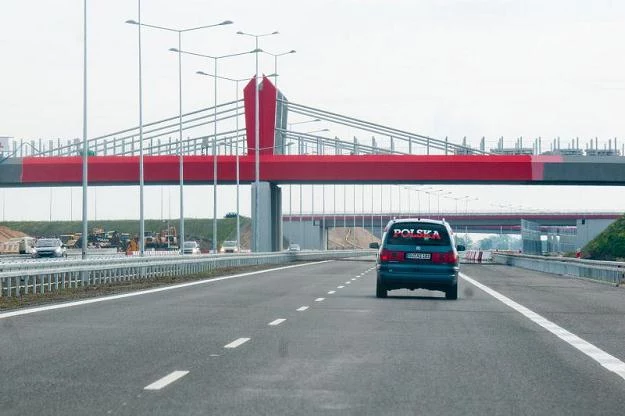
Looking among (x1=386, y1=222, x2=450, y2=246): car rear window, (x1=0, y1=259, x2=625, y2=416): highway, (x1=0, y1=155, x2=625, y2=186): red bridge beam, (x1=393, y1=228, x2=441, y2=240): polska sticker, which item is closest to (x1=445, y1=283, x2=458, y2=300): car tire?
(x1=386, y1=222, x2=450, y2=246): car rear window

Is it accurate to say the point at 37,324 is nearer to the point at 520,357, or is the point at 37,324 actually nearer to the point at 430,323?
the point at 430,323

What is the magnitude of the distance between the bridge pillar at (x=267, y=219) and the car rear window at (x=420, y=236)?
4572 cm

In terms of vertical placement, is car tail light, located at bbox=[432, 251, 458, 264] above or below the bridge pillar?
below

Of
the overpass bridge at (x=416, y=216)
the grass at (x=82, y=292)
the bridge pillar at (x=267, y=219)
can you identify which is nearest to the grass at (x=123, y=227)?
the overpass bridge at (x=416, y=216)

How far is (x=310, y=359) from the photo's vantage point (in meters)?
12.9

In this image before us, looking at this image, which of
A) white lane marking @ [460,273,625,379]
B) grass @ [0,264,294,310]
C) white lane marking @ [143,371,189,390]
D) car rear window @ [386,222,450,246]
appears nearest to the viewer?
white lane marking @ [143,371,189,390]

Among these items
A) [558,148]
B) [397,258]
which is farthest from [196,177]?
[397,258]

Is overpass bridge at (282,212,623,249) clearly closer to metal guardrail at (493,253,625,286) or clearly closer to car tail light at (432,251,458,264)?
metal guardrail at (493,253,625,286)

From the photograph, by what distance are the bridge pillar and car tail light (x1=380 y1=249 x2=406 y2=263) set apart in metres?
46.0

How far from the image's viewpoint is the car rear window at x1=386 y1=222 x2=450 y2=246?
26.4 meters

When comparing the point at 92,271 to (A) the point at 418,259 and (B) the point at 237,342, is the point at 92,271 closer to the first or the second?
(A) the point at 418,259

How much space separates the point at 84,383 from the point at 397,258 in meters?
16.0

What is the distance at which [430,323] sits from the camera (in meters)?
18.7

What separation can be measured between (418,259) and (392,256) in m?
0.56
